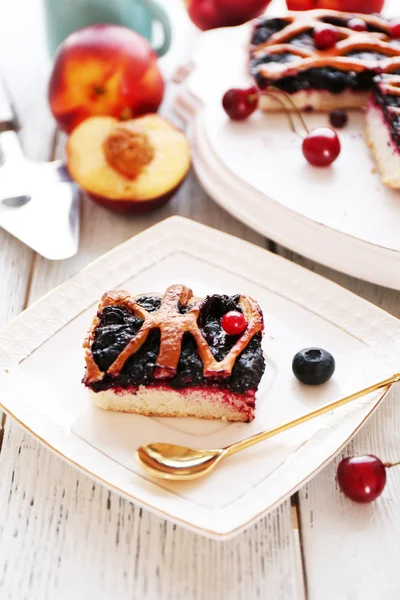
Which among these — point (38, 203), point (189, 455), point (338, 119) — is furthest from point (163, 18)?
point (189, 455)

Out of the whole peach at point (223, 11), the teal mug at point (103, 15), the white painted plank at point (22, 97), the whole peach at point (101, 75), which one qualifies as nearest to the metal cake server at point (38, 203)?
the white painted plank at point (22, 97)

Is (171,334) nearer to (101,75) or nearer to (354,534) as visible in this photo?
(354,534)

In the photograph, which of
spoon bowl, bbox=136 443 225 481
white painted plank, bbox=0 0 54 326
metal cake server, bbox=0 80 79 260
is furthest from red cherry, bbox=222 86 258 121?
spoon bowl, bbox=136 443 225 481

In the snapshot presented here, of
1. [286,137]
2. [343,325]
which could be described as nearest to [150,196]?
[286,137]

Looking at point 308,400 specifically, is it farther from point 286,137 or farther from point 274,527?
point 286,137

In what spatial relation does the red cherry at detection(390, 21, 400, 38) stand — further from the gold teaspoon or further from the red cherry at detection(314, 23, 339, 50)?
the gold teaspoon

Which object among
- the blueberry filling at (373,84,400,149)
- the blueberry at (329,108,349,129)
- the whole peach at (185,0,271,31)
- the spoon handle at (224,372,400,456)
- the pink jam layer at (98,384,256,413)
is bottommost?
the spoon handle at (224,372,400,456)
